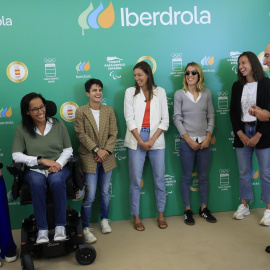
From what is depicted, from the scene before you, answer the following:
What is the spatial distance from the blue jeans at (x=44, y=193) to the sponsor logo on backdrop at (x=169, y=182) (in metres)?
1.36

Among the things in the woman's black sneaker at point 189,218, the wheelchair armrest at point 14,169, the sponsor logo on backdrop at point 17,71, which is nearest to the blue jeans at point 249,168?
the woman's black sneaker at point 189,218

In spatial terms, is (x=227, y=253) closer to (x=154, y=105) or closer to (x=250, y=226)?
(x=250, y=226)

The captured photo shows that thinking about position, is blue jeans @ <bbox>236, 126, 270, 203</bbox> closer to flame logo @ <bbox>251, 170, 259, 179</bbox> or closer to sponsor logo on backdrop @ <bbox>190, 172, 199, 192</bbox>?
flame logo @ <bbox>251, 170, 259, 179</bbox>

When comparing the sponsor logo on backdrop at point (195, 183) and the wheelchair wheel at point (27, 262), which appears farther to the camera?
the sponsor logo on backdrop at point (195, 183)

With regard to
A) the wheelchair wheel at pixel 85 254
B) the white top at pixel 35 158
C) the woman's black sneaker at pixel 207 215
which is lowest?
the woman's black sneaker at pixel 207 215

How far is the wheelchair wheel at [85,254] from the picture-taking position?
8.36ft

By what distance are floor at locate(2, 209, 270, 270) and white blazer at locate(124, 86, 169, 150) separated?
93 centimetres

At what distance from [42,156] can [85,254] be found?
3.12 feet

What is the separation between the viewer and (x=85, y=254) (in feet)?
8.38

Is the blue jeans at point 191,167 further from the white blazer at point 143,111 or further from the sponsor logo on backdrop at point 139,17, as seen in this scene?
the sponsor logo on backdrop at point 139,17

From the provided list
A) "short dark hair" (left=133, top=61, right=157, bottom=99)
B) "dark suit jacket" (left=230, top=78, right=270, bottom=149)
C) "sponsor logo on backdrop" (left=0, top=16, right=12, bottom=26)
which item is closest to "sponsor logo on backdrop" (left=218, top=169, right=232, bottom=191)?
"dark suit jacket" (left=230, top=78, right=270, bottom=149)

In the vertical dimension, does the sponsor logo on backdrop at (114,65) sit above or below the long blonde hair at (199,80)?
above

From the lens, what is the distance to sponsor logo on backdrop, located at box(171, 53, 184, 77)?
3.37 m

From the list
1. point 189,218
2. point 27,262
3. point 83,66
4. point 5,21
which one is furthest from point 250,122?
point 5,21
